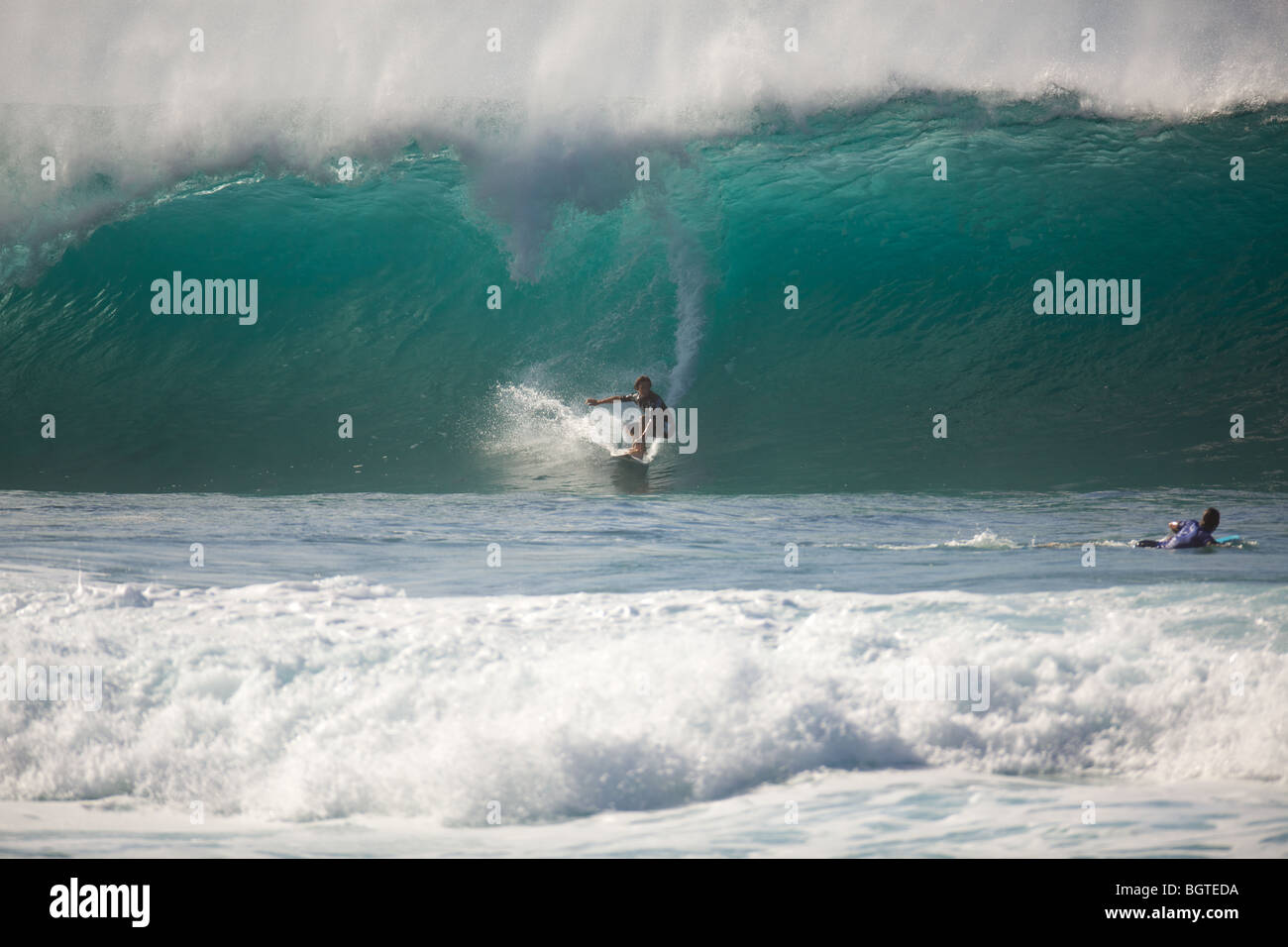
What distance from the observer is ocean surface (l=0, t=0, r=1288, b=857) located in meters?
3.69

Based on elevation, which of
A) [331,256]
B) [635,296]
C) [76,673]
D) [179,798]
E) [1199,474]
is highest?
[331,256]

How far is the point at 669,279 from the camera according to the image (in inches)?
430

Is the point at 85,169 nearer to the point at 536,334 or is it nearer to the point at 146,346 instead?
the point at 146,346

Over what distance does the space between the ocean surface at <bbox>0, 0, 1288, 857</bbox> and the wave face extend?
54 mm

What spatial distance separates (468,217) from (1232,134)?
870cm

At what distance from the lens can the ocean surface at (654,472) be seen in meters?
3.69

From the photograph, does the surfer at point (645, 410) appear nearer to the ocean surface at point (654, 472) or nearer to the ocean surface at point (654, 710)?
the ocean surface at point (654, 472)

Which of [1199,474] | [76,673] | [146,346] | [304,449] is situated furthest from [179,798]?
[146,346]

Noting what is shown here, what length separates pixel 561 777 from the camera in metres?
3.65

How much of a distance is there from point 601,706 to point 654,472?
4.85 metres
